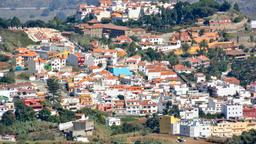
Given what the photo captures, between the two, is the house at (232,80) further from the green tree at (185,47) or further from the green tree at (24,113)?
the green tree at (24,113)

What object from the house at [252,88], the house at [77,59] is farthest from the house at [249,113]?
the house at [77,59]

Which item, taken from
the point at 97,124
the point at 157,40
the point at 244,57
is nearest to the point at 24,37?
the point at 157,40

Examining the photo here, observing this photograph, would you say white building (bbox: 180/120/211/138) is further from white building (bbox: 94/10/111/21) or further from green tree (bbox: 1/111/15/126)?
white building (bbox: 94/10/111/21)

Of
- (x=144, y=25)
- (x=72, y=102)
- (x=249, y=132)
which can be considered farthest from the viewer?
(x=144, y=25)

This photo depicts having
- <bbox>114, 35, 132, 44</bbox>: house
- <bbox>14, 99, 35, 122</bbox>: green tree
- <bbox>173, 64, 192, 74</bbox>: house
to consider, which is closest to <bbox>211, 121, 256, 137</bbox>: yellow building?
<bbox>14, 99, 35, 122</bbox>: green tree

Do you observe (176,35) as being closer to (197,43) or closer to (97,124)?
(197,43)

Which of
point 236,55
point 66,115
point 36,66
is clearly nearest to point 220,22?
point 236,55

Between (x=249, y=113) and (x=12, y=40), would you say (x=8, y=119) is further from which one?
(x=12, y=40)
